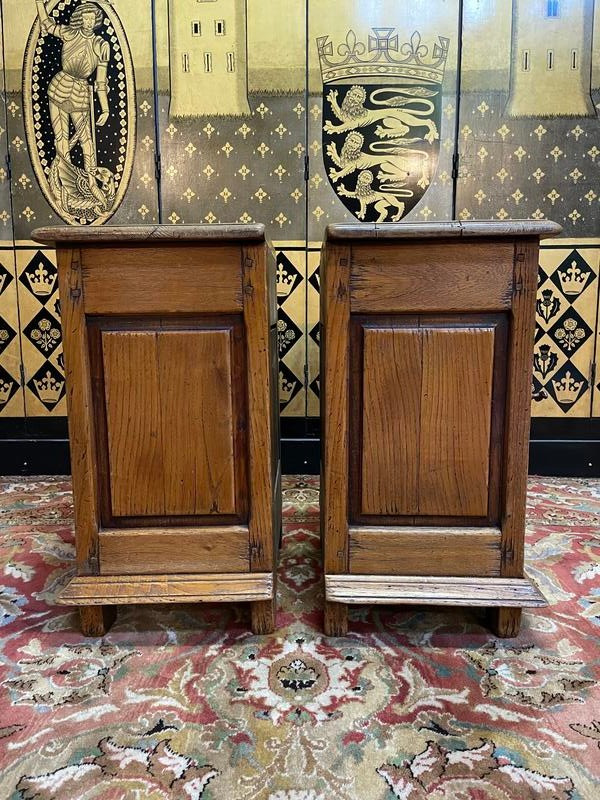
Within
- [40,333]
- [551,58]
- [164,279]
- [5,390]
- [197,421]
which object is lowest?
[5,390]

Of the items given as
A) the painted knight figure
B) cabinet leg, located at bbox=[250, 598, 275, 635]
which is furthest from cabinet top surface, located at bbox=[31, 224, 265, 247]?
the painted knight figure

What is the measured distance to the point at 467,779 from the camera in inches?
36.9

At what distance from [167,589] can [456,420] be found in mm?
841

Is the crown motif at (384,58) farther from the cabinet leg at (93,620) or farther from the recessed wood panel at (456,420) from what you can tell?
the cabinet leg at (93,620)

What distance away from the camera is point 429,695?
45.9 inches

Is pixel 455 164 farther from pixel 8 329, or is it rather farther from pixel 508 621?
pixel 8 329

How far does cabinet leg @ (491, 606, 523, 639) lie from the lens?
4.49 feet

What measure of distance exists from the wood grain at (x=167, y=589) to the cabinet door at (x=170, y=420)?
15 cm

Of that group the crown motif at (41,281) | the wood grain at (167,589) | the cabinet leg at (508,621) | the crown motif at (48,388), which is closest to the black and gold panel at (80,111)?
the crown motif at (41,281)

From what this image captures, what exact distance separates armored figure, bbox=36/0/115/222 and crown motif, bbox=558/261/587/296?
2398 millimetres

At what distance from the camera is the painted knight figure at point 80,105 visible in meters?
2.70

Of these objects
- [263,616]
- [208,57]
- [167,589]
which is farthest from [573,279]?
[167,589]

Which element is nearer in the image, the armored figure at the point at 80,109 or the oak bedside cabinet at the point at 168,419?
the oak bedside cabinet at the point at 168,419

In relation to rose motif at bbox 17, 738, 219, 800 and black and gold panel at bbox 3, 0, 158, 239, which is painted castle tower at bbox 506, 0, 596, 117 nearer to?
black and gold panel at bbox 3, 0, 158, 239
